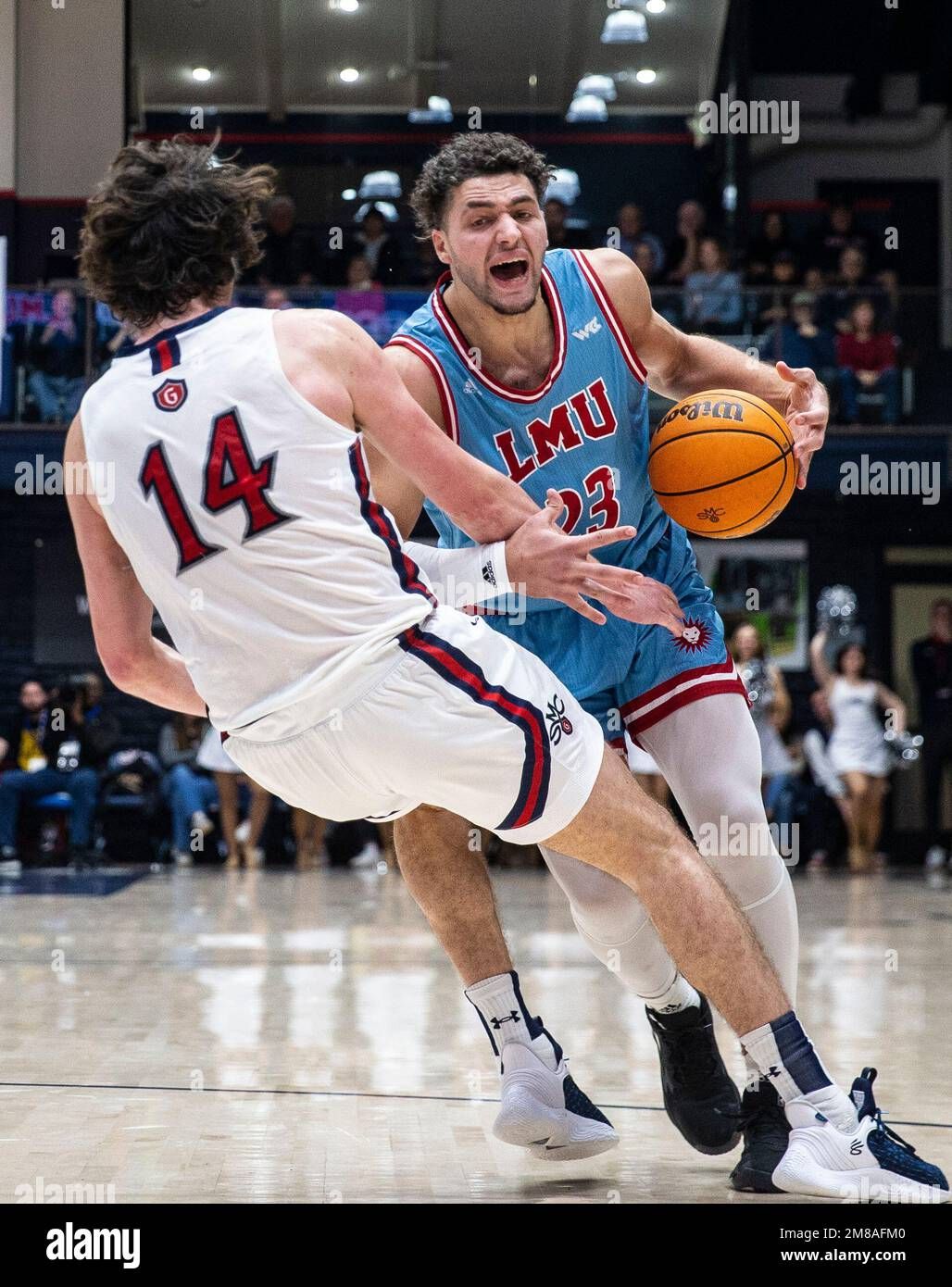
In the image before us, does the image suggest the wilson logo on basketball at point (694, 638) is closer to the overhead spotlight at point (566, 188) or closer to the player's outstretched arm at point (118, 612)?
the player's outstretched arm at point (118, 612)

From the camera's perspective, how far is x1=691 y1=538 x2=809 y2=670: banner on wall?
47.0 feet

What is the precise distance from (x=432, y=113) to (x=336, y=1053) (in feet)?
46.3

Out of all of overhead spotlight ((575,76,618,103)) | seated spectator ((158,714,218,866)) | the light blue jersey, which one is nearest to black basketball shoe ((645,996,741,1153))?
the light blue jersey

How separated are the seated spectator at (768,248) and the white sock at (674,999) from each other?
1111 cm

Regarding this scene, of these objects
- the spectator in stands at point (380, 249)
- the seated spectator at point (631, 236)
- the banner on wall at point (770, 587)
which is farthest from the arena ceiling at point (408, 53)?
the banner on wall at point (770, 587)

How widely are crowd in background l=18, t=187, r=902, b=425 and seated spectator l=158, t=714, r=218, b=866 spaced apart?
111 inches

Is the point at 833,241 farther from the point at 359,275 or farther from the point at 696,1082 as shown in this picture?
the point at 696,1082

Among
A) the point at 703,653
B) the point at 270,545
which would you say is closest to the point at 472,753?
the point at 270,545

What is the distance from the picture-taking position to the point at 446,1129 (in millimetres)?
3523

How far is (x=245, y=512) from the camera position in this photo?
2.50 m

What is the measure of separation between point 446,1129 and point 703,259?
1114cm

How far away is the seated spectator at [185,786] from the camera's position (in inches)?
487

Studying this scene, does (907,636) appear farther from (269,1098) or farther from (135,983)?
(269,1098)

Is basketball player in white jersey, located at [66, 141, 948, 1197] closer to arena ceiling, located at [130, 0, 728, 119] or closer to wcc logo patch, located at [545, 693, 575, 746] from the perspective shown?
wcc logo patch, located at [545, 693, 575, 746]
